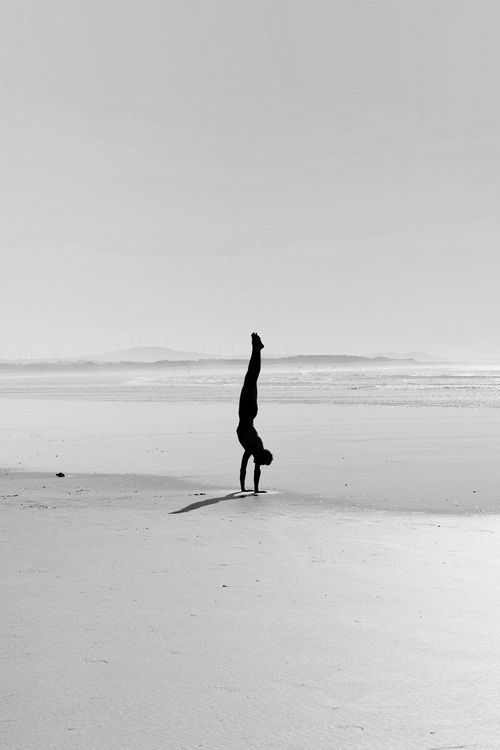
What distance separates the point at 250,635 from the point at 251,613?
473mm

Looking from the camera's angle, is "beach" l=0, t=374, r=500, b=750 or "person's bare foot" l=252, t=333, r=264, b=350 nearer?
"beach" l=0, t=374, r=500, b=750

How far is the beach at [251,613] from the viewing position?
12.4 ft

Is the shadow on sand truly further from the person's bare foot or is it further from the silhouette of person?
the person's bare foot

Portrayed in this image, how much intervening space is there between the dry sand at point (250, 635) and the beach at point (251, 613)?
0.01m

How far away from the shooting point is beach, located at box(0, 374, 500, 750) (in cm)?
378

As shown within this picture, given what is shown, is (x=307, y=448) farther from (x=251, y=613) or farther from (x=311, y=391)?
(x=311, y=391)

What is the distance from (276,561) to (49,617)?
7.52 ft

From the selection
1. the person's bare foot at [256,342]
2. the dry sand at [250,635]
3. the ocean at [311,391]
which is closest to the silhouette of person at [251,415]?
the person's bare foot at [256,342]

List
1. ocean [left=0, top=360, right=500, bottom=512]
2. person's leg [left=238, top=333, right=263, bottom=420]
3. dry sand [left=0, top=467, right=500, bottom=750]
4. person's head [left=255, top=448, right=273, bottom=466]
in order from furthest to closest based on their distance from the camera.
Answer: person's leg [left=238, top=333, right=263, bottom=420] < ocean [left=0, top=360, right=500, bottom=512] < person's head [left=255, top=448, right=273, bottom=466] < dry sand [left=0, top=467, right=500, bottom=750]

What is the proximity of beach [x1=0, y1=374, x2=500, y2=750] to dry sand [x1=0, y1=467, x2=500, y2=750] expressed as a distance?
15 millimetres

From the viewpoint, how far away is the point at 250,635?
5012mm

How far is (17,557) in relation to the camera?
7.18m

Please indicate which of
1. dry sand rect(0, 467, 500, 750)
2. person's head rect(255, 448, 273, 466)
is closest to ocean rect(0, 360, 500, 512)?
person's head rect(255, 448, 273, 466)

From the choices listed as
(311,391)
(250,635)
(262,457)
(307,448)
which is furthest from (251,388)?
(311,391)
